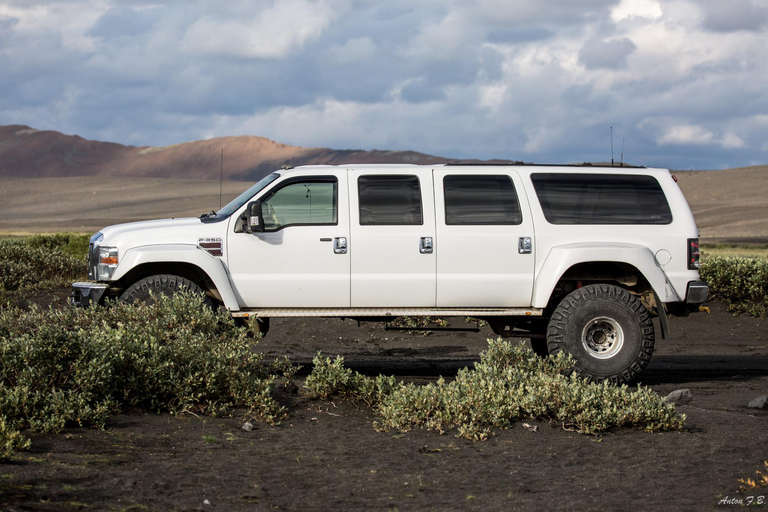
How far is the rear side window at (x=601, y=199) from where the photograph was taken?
9281 millimetres

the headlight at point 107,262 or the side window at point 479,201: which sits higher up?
the side window at point 479,201

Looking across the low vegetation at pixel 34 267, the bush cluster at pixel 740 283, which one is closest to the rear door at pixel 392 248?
the bush cluster at pixel 740 283

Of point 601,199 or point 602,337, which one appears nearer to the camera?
point 602,337

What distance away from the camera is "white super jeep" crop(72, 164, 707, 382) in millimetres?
8930

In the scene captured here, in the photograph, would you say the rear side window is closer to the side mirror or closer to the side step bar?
the side step bar

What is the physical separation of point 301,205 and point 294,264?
2.07ft

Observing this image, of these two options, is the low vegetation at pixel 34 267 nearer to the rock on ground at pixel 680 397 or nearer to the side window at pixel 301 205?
the side window at pixel 301 205

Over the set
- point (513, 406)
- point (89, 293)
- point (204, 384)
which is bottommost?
point (513, 406)

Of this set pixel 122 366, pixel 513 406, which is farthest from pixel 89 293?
pixel 513 406

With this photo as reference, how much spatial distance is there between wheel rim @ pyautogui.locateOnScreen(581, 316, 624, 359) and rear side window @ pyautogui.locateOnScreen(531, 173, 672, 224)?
108 centimetres

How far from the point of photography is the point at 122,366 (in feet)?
23.3

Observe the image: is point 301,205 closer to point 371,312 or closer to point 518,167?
point 371,312

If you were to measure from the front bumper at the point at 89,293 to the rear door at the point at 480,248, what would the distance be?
3.43 meters

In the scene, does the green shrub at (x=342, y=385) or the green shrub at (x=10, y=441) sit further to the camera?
the green shrub at (x=342, y=385)
